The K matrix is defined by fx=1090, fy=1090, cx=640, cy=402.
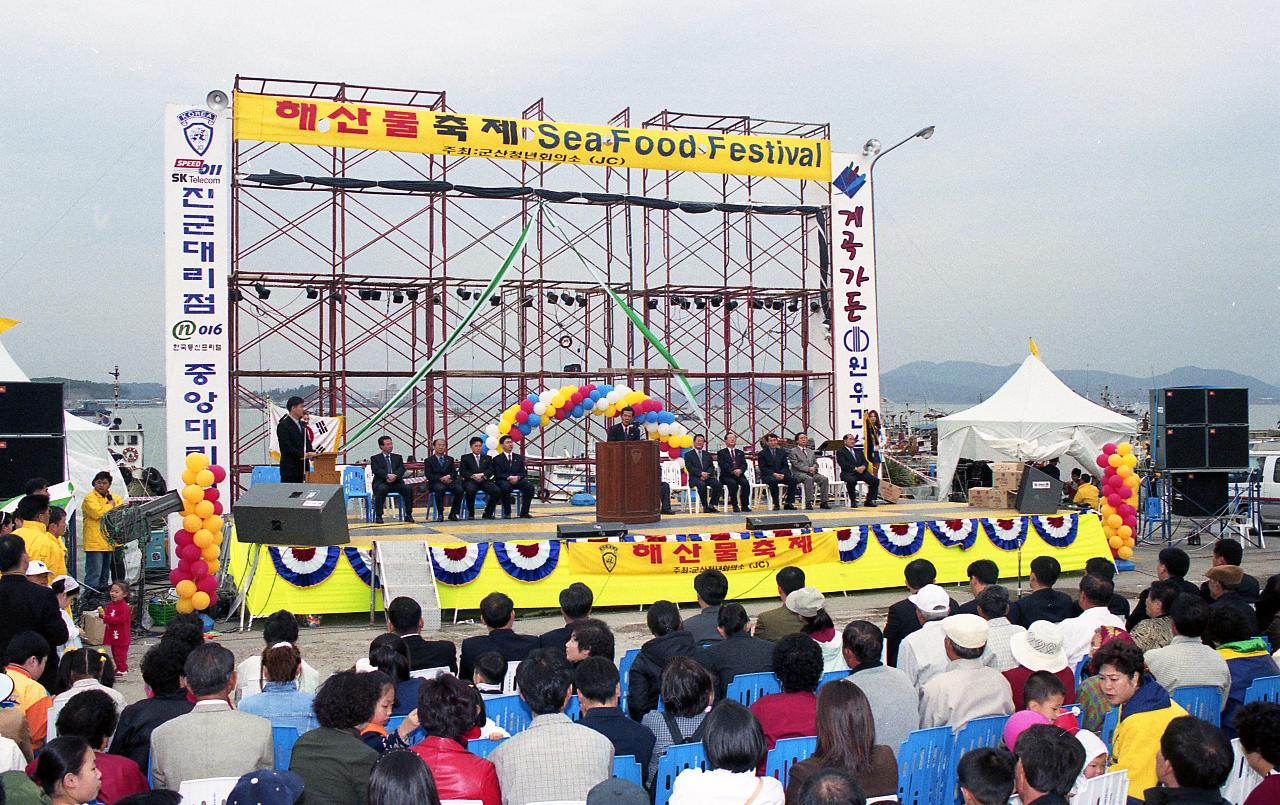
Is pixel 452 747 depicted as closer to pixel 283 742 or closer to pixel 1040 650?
pixel 283 742

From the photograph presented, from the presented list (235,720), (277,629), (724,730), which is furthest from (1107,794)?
(277,629)

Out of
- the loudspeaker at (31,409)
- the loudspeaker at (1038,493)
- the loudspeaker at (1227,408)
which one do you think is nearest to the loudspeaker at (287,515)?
the loudspeaker at (31,409)

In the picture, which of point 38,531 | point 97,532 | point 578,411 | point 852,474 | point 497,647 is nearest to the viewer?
point 497,647

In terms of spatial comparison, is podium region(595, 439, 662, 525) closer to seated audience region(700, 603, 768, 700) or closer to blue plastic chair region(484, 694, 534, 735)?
seated audience region(700, 603, 768, 700)

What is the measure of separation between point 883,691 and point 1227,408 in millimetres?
12254

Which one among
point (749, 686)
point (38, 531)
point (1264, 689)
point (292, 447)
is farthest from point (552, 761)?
point (292, 447)

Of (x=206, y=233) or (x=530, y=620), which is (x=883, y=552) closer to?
(x=530, y=620)

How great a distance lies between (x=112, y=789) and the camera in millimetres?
3375

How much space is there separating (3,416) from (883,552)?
833 centimetres

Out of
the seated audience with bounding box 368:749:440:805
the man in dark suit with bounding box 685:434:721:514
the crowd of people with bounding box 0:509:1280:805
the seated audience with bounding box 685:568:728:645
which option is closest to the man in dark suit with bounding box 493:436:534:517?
the man in dark suit with bounding box 685:434:721:514

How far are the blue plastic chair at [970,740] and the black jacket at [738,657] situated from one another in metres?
1.01

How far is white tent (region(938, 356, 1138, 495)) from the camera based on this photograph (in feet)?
58.6

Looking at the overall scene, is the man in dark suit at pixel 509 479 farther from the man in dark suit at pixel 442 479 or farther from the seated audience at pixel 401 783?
the seated audience at pixel 401 783

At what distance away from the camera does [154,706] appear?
3883mm
